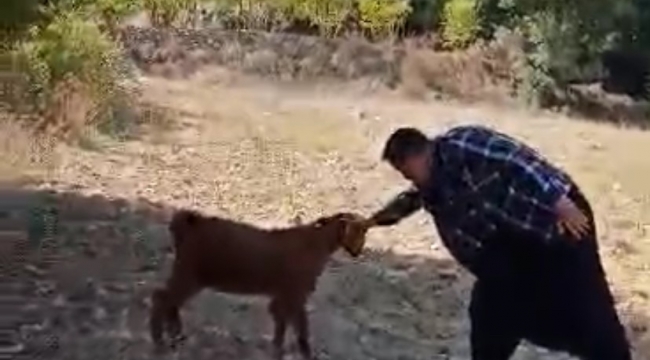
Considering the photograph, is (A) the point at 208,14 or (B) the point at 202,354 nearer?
(B) the point at 202,354

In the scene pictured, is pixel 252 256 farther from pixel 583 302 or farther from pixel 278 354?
pixel 583 302

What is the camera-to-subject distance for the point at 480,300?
5.84 m

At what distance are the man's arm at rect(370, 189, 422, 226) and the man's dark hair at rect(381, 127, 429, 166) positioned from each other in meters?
0.43

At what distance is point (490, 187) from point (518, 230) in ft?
0.64

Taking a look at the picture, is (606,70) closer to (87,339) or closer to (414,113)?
(414,113)

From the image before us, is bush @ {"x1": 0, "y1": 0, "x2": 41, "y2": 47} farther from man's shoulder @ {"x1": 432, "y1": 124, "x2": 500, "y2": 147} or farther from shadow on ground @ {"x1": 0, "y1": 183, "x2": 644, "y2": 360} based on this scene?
man's shoulder @ {"x1": 432, "y1": 124, "x2": 500, "y2": 147}

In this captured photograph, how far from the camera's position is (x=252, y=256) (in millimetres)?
6688

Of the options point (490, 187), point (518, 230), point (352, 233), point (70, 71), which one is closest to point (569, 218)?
point (518, 230)

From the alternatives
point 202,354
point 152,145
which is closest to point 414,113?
point 152,145

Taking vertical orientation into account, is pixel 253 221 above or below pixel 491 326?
below

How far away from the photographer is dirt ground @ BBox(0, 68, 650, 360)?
7734 mm

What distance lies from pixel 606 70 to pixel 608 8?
129 centimetres

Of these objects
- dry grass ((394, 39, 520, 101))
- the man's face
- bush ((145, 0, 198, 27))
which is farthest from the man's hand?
bush ((145, 0, 198, 27))

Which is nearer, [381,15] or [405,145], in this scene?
[405,145]
